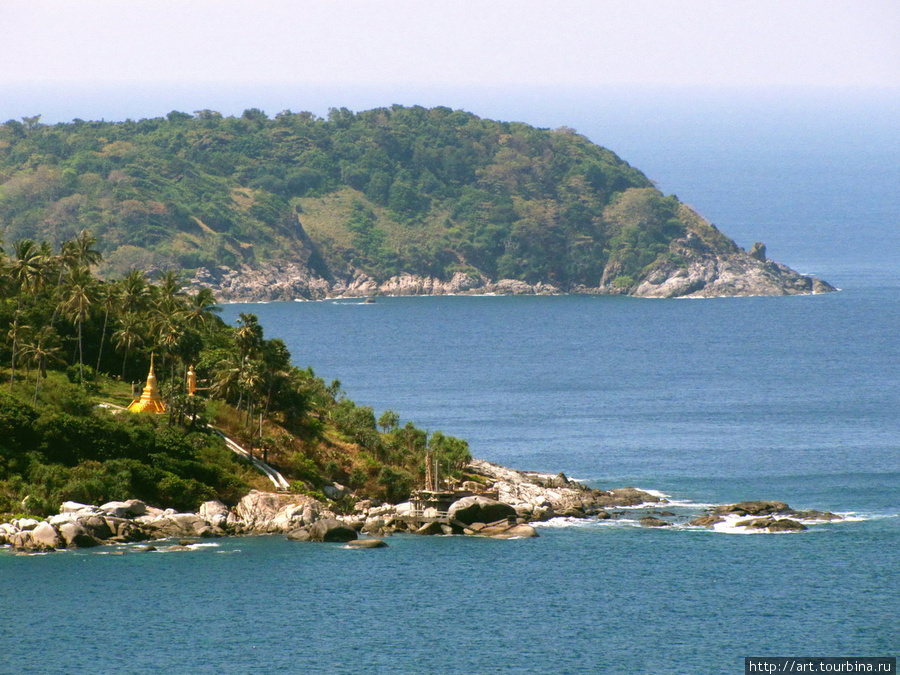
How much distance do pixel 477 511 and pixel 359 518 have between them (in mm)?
7939

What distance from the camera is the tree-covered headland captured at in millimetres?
95688

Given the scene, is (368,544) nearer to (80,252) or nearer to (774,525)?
(774,525)

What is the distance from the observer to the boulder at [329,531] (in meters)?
94.4

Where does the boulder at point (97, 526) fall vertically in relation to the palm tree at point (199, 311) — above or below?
below

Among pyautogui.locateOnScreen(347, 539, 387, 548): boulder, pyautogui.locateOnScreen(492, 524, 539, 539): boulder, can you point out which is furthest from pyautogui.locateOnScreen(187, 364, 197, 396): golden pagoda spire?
pyautogui.locateOnScreen(492, 524, 539, 539): boulder

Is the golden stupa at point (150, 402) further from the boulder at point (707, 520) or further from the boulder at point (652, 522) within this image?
the boulder at point (707, 520)

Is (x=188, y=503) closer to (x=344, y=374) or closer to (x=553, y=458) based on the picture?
(x=553, y=458)

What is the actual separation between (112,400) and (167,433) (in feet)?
37.0

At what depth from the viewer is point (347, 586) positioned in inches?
3351

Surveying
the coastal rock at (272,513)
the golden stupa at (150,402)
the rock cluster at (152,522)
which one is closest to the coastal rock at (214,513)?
the rock cluster at (152,522)

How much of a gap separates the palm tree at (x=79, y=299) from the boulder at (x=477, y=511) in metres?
30.6

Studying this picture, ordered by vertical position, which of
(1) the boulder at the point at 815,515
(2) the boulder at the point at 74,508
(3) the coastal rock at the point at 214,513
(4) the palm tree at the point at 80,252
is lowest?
(3) the coastal rock at the point at 214,513

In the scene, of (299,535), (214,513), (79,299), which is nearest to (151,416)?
(214,513)

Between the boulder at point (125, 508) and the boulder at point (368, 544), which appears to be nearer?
the boulder at point (125, 508)
